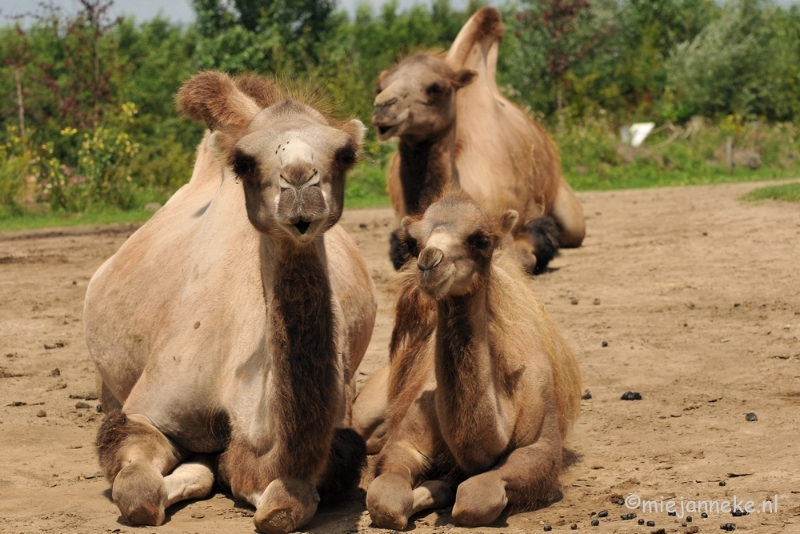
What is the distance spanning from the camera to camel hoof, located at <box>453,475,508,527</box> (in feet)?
15.0

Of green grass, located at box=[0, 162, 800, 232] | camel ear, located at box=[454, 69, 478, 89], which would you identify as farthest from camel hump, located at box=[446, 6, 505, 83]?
green grass, located at box=[0, 162, 800, 232]

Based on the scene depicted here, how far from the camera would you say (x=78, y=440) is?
20.6 feet

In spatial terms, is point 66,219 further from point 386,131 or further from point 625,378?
point 625,378

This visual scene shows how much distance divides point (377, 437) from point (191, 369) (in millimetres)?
1227

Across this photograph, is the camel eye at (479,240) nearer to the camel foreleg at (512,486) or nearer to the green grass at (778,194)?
the camel foreleg at (512,486)

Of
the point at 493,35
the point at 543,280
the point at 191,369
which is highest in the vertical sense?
the point at 493,35

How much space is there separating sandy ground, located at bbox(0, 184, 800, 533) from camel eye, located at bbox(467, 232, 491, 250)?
116 cm

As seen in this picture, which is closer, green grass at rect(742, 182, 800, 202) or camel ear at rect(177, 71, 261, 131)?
camel ear at rect(177, 71, 261, 131)

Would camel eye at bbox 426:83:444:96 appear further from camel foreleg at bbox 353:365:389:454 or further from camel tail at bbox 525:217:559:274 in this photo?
camel foreleg at bbox 353:365:389:454

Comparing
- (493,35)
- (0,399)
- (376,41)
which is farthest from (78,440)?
(376,41)

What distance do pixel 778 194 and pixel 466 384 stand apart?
1058 centimetres

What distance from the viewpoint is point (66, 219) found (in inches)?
655

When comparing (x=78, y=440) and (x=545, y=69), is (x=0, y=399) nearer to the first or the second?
(x=78, y=440)

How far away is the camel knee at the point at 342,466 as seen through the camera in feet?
16.3
